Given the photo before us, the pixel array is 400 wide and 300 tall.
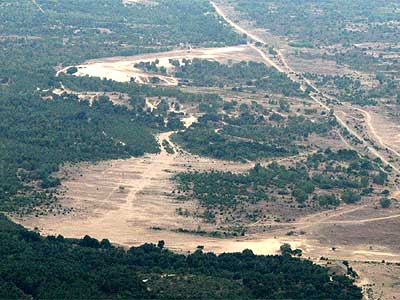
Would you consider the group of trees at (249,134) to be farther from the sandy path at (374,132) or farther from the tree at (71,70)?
the tree at (71,70)

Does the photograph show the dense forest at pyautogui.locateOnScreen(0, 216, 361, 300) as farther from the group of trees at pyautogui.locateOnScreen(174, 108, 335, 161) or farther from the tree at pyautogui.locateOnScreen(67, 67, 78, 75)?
the tree at pyautogui.locateOnScreen(67, 67, 78, 75)

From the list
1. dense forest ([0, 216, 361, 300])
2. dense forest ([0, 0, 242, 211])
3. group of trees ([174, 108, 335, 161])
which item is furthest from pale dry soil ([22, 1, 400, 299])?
dense forest ([0, 216, 361, 300])

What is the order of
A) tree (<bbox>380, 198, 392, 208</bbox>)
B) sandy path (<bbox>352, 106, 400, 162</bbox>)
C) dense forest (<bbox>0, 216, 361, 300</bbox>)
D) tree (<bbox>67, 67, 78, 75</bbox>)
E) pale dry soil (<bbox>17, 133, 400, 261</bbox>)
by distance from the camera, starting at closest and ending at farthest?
dense forest (<bbox>0, 216, 361, 300</bbox>) → pale dry soil (<bbox>17, 133, 400, 261</bbox>) → tree (<bbox>380, 198, 392, 208</bbox>) → sandy path (<bbox>352, 106, 400, 162</bbox>) → tree (<bbox>67, 67, 78, 75</bbox>)

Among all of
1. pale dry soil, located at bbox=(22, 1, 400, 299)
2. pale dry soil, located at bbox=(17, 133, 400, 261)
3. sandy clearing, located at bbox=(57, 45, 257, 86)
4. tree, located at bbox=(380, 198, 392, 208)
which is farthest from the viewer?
sandy clearing, located at bbox=(57, 45, 257, 86)

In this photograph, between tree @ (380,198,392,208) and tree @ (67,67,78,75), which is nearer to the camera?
tree @ (380,198,392,208)

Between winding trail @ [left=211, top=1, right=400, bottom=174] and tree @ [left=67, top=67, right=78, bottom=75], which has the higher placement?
tree @ [left=67, top=67, right=78, bottom=75]

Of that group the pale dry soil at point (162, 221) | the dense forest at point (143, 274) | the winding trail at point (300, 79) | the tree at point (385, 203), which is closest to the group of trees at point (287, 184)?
the pale dry soil at point (162, 221)

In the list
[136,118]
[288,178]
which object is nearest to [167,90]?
[136,118]

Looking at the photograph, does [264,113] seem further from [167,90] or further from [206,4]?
[206,4]

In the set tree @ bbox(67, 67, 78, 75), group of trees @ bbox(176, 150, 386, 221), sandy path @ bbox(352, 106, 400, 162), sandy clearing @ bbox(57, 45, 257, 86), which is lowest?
sandy path @ bbox(352, 106, 400, 162)
